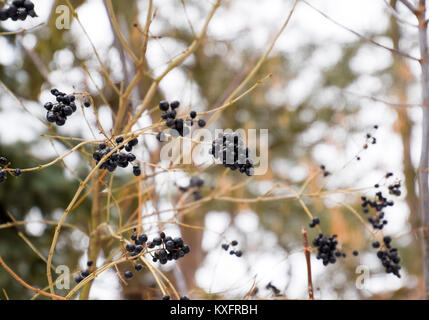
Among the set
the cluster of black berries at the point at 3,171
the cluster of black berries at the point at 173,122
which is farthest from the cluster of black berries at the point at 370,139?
the cluster of black berries at the point at 3,171

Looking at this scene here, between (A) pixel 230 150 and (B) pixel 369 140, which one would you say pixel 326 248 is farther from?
(A) pixel 230 150

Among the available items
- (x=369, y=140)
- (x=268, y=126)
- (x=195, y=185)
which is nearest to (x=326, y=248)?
(x=369, y=140)

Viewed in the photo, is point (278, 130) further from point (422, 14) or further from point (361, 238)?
point (422, 14)

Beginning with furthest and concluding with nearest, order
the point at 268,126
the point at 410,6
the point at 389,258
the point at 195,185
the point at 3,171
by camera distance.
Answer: the point at 268,126 < the point at 195,185 < the point at 389,258 < the point at 410,6 < the point at 3,171

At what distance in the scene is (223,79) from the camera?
3879 millimetres

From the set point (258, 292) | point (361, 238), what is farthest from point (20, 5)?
point (361, 238)

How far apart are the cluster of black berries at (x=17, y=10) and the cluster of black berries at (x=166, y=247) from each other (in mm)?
593

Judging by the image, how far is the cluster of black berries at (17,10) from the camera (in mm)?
889

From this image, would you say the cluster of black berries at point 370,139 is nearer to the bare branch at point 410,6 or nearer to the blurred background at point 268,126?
the bare branch at point 410,6

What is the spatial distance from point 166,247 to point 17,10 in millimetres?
634

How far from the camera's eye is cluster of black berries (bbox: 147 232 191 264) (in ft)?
2.83

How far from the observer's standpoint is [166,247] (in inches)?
34.0

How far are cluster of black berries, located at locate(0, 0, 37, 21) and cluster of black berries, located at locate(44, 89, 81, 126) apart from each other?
7.8 inches

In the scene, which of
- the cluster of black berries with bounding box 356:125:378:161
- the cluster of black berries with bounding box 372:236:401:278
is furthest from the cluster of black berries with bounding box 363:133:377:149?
the cluster of black berries with bounding box 372:236:401:278
